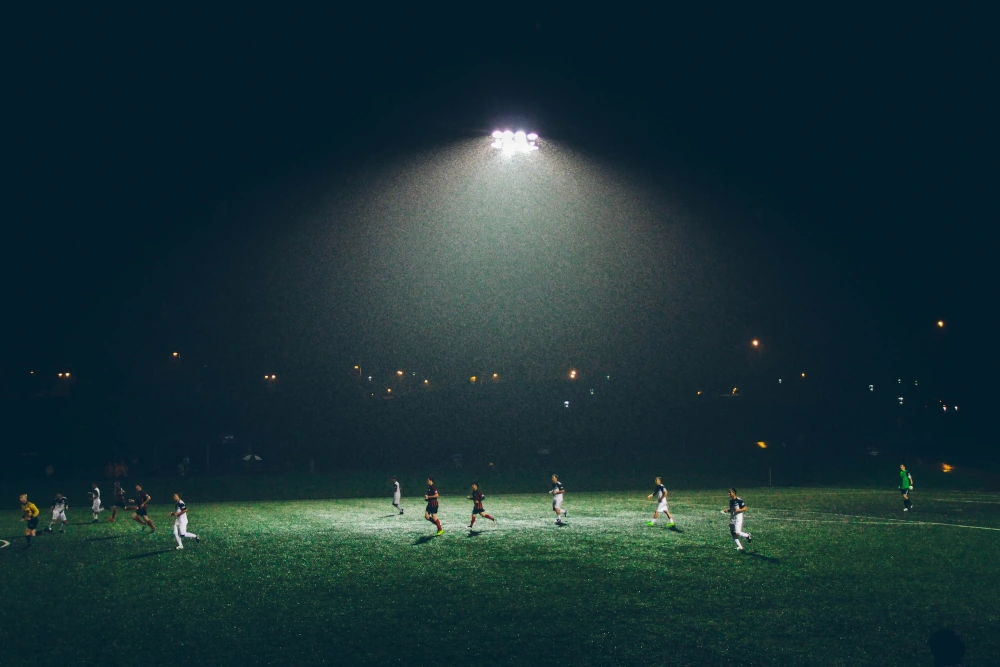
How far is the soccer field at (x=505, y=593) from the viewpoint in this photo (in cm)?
1428

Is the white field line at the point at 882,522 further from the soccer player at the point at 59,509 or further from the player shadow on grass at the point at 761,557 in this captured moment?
the soccer player at the point at 59,509

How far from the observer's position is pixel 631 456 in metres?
70.5

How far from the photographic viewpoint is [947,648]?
4727 millimetres

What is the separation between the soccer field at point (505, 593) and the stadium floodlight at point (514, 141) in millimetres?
19313

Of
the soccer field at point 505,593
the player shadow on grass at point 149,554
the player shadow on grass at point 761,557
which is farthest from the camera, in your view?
the player shadow on grass at point 149,554

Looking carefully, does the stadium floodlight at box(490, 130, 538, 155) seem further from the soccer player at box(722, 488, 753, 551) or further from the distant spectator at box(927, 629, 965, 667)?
the distant spectator at box(927, 629, 965, 667)

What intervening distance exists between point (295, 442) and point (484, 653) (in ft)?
207

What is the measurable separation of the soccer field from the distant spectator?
30.8 feet

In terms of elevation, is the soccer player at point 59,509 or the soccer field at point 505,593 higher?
the soccer player at point 59,509

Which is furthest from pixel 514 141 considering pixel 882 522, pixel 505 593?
pixel 505 593

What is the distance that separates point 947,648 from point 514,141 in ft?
119

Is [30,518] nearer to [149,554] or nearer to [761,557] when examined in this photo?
[149,554]

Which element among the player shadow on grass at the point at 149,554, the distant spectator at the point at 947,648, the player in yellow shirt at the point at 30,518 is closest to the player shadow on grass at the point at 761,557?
the distant spectator at the point at 947,648

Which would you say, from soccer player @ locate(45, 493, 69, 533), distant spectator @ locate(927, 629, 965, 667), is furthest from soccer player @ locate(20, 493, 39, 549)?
distant spectator @ locate(927, 629, 965, 667)
